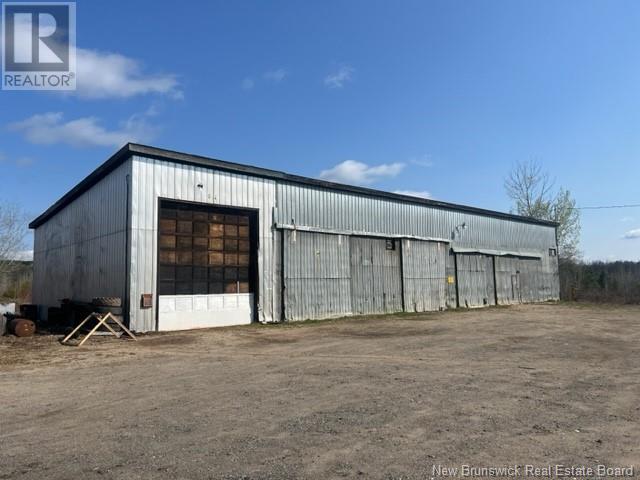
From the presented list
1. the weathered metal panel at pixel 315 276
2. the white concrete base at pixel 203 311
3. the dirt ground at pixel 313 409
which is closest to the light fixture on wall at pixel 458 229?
the weathered metal panel at pixel 315 276

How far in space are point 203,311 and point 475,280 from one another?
19.4 meters

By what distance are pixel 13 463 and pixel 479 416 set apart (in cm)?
542

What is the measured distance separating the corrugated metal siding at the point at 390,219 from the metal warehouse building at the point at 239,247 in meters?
0.08

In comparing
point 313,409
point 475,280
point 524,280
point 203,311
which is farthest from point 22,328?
point 524,280

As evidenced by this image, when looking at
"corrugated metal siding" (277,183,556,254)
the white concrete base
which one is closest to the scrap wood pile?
the white concrete base

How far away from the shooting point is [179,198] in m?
18.2

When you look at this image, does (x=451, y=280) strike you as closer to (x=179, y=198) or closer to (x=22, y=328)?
(x=179, y=198)

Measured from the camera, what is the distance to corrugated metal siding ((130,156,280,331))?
16.9 meters

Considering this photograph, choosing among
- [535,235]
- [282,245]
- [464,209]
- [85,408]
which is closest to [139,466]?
[85,408]

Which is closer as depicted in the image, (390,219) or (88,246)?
(88,246)

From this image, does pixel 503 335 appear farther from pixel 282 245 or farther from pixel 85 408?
pixel 85 408

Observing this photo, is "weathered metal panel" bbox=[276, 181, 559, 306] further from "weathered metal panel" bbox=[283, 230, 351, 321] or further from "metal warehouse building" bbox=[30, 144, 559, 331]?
"weathered metal panel" bbox=[283, 230, 351, 321]

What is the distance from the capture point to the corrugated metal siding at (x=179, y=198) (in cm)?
1691

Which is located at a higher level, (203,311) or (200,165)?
(200,165)
